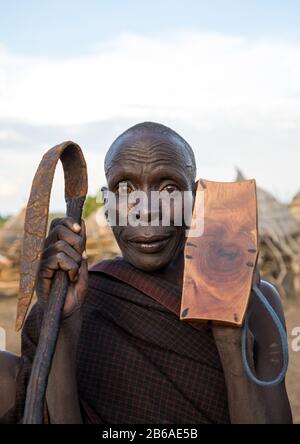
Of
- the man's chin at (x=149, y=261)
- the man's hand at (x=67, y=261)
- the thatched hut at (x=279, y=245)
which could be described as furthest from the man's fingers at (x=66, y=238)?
the thatched hut at (x=279, y=245)

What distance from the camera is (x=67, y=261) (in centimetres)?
236

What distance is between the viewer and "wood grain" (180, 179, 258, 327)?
2.34 meters

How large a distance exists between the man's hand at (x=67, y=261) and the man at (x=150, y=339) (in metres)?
0.36

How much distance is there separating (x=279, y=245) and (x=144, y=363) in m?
10.4

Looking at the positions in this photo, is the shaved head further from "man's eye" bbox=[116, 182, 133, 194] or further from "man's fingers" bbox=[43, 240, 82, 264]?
"man's fingers" bbox=[43, 240, 82, 264]

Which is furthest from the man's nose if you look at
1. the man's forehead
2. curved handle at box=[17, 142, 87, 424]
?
curved handle at box=[17, 142, 87, 424]

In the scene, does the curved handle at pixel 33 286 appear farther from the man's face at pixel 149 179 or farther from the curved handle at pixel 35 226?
the man's face at pixel 149 179

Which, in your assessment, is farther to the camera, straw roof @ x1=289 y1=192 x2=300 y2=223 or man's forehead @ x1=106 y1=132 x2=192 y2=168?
straw roof @ x1=289 y1=192 x2=300 y2=223

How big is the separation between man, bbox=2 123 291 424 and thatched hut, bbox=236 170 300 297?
10.1 m

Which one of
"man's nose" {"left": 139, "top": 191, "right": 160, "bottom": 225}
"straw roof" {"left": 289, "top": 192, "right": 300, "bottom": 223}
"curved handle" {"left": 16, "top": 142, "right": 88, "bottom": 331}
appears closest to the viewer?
"curved handle" {"left": 16, "top": 142, "right": 88, "bottom": 331}

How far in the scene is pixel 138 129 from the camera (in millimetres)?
2869

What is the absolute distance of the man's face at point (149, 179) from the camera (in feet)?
9.02

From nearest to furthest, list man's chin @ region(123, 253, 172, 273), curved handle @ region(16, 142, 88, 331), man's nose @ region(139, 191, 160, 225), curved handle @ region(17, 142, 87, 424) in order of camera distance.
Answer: curved handle @ region(17, 142, 87, 424)
curved handle @ region(16, 142, 88, 331)
man's nose @ region(139, 191, 160, 225)
man's chin @ region(123, 253, 172, 273)

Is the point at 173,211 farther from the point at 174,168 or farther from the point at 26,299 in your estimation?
the point at 26,299
